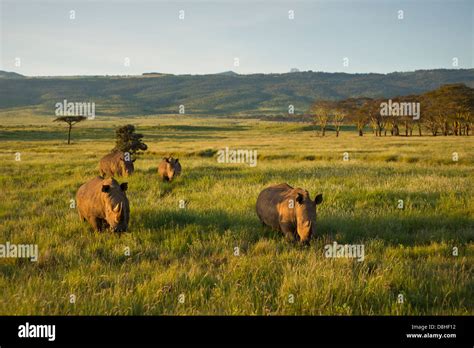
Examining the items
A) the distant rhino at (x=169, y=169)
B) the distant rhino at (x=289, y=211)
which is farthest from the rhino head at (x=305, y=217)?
the distant rhino at (x=169, y=169)

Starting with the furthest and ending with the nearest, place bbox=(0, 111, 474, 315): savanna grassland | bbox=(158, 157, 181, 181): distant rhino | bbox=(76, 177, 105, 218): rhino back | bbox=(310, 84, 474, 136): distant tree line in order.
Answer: bbox=(310, 84, 474, 136): distant tree line → bbox=(158, 157, 181, 181): distant rhino → bbox=(76, 177, 105, 218): rhino back → bbox=(0, 111, 474, 315): savanna grassland

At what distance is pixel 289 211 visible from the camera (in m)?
7.75

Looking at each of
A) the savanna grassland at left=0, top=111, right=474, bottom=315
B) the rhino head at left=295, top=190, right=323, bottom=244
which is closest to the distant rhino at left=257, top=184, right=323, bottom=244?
the rhino head at left=295, top=190, right=323, bottom=244

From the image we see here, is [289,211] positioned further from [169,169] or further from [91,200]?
[169,169]

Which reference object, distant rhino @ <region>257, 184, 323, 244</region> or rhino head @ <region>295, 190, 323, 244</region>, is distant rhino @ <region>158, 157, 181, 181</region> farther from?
rhino head @ <region>295, 190, 323, 244</region>

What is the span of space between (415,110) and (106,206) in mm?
70115

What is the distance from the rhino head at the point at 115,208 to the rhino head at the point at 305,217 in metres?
3.67

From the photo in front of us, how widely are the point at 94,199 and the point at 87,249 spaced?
183 centimetres

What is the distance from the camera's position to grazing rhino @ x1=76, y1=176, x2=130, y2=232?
8.12 meters

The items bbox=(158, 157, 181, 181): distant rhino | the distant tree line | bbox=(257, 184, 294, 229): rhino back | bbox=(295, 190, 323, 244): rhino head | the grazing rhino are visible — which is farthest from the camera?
the distant tree line

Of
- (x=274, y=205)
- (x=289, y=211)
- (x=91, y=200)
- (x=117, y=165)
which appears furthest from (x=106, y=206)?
(x=117, y=165)

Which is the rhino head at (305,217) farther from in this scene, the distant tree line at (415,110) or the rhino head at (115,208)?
the distant tree line at (415,110)

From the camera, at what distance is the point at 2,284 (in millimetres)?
5469

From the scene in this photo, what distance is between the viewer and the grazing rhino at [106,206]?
8125 millimetres
